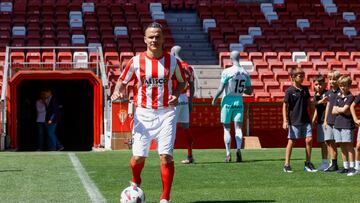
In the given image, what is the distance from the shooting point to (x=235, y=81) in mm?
16625

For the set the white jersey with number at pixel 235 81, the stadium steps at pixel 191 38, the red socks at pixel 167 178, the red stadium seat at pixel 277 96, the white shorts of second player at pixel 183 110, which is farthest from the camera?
the stadium steps at pixel 191 38

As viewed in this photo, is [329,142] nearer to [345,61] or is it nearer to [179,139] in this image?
[179,139]

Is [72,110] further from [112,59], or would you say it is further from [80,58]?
[80,58]

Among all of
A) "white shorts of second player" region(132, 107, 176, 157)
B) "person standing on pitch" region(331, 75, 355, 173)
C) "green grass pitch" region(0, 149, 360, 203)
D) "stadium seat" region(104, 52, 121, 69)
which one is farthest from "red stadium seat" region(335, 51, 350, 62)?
"white shorts of second player" region(132, 107, 176, 157)

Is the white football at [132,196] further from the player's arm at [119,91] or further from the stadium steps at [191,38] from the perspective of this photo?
the stadium steps at [191,38]

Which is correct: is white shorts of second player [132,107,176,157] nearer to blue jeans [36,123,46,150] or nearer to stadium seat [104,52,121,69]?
blue jeans [36,123,46,150]

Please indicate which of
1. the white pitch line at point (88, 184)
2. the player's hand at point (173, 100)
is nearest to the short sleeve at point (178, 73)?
the player's hand at point (173, 100)

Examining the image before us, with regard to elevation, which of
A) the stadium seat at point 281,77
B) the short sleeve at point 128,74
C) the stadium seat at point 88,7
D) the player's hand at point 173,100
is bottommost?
the stadium seat at point 281,77

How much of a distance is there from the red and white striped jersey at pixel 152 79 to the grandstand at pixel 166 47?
12131mm

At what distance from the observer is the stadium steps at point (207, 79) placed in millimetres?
25656

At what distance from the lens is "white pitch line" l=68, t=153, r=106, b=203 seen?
1032 centimetres

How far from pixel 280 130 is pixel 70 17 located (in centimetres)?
1031

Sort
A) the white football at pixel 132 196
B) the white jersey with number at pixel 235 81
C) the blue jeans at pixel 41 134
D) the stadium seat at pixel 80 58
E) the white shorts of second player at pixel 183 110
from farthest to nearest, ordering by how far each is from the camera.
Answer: the stadium seat at pixel 80 58 → the blue jeans at pixel 41 134 → the white jersey with number at pixel 235 81 → the white shorts of second player at pixel 183 110 → the white football at pixel 132 196

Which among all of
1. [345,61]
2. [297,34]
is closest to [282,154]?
A: [345,61]
